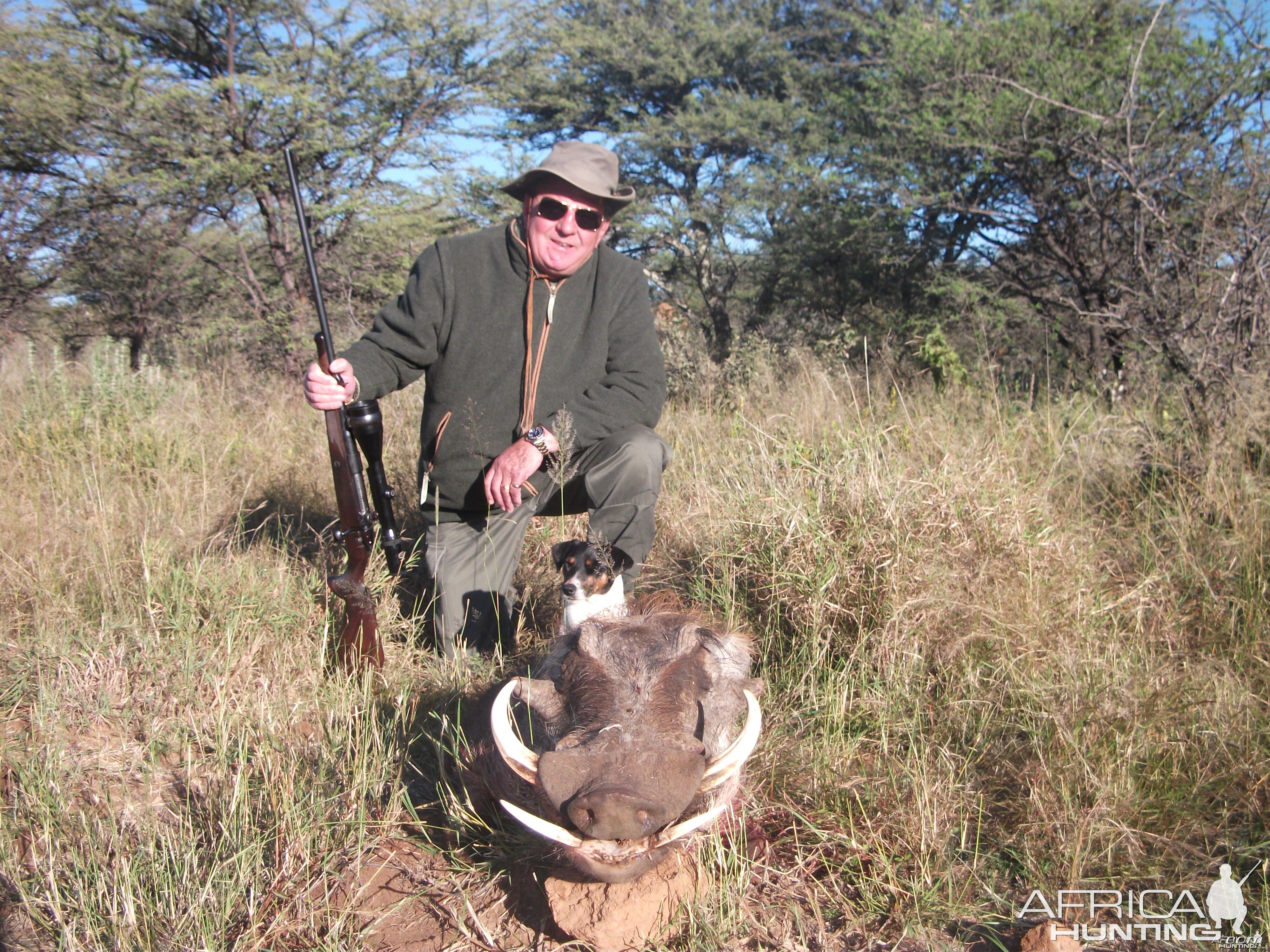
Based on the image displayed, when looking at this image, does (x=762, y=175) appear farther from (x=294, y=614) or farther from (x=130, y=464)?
(x=294, y=614)

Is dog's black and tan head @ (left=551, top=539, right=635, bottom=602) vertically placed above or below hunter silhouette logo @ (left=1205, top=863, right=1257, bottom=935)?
above

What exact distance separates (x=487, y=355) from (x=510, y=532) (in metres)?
0.71

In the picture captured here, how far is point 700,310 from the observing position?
1128 cm

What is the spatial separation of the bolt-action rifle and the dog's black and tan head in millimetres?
730

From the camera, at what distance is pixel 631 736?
167cm

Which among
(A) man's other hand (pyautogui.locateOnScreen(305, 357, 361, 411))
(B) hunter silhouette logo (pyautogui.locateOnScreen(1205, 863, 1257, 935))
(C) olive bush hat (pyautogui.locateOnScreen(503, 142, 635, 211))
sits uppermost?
(C) olive bush hat (pyautogui.locateOnScreen(503, 142, 635, 211))

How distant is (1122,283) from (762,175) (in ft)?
19.5

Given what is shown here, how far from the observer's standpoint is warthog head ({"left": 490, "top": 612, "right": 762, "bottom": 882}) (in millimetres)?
1518

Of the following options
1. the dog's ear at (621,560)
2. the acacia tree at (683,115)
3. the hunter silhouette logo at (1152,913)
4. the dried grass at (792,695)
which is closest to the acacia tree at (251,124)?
the acacia tree at (683,115)

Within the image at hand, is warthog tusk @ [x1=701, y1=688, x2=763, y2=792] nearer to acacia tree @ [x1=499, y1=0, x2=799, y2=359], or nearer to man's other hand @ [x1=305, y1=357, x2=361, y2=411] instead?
man's other hand @ [x1=305, y1=357, x2=361, y2=411]

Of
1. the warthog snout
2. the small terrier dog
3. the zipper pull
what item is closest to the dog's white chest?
the small terrier dog

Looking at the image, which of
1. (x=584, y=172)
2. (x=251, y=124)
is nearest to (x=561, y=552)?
(x=584, y=172)

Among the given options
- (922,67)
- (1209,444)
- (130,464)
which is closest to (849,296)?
(922,67)

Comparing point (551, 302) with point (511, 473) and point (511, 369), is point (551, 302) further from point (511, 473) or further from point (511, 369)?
point (511, 473)
